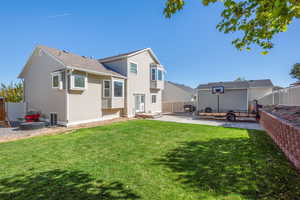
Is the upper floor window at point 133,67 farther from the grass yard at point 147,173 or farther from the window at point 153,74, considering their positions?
the grass yard at point 147,173

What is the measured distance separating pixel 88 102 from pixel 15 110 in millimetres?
8031

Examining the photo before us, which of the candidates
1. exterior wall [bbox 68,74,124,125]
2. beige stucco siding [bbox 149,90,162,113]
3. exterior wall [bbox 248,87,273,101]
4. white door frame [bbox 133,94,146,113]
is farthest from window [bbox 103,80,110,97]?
exterior wall [bbox 248,87,273,101]

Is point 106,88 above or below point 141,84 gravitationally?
below

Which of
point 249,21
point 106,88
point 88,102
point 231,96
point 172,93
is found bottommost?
point 88,102

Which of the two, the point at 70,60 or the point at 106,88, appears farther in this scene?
the point at 106,88

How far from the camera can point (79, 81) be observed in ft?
32.0

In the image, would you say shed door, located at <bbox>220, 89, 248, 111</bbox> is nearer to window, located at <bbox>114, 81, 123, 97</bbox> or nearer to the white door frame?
the white door frame

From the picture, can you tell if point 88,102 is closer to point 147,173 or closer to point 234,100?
point 147,173

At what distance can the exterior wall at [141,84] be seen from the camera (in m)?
13.6

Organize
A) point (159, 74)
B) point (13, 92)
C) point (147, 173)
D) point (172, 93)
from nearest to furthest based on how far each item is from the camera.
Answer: point (147, 173)
point (13, 92)
point (159, 74)
point (172, 93)

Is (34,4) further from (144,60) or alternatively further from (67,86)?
(144,60)

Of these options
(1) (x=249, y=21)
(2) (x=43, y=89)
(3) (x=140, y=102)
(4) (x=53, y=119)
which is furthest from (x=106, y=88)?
(1) (x=249, y=21)

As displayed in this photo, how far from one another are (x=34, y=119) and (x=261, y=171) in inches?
562

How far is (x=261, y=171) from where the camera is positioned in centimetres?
312
